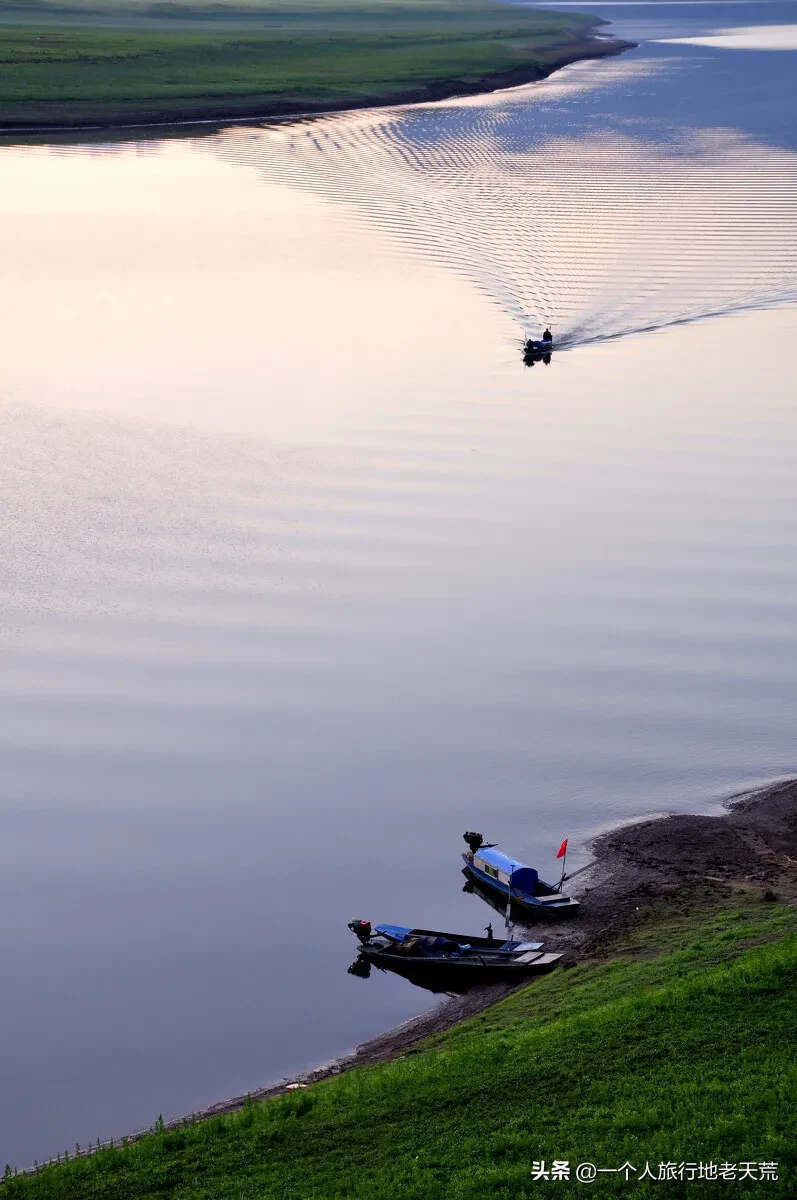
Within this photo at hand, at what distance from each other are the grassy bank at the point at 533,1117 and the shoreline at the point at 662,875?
3551mm

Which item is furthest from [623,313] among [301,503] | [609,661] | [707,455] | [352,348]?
[609,661]

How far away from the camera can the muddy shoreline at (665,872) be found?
2762 cm

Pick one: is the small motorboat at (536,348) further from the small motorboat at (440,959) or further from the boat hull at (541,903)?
the small motorboat at (440,959)

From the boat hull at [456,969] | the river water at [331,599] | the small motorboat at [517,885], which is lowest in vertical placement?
the boat hull at [456,969]

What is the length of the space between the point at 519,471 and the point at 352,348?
1739 cm

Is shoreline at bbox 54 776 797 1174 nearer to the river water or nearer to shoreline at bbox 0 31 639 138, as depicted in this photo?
the river water

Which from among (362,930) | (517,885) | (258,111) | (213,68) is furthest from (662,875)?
(213,68)

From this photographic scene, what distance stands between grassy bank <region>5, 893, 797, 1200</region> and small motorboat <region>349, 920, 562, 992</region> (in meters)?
4.05

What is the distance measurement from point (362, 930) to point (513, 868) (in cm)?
355

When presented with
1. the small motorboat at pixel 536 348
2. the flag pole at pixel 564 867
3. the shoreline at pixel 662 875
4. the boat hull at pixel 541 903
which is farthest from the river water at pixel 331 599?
the small motorboat at pixel 536 348

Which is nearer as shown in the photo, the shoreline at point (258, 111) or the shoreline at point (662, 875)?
the shoreline at point (662, 875)

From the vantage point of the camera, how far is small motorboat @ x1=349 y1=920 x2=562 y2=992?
2781 cm
